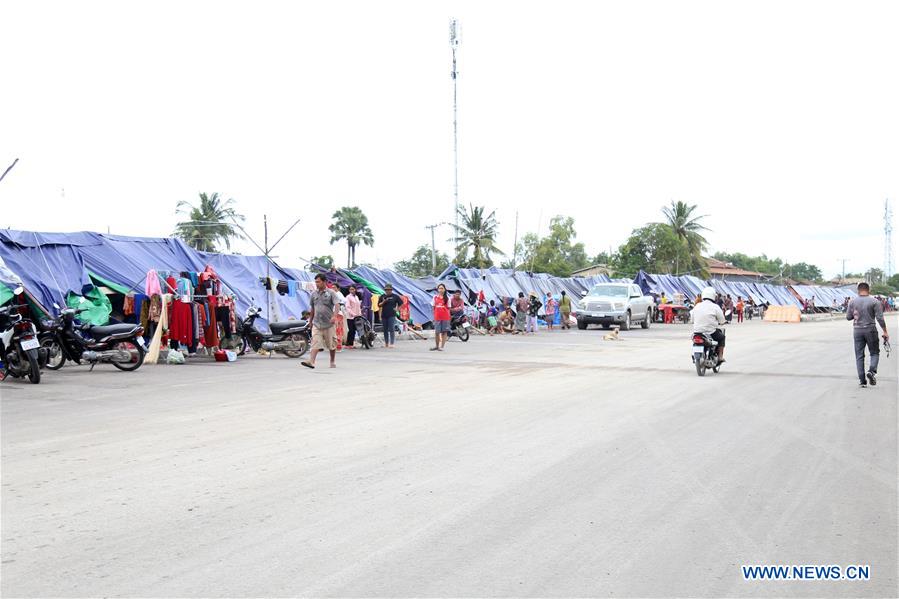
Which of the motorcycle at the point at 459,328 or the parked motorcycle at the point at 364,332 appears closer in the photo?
the parked motorcycle at the point at 364,332

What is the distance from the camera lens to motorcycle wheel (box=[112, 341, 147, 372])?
14.7 meters

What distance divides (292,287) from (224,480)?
65.7ft

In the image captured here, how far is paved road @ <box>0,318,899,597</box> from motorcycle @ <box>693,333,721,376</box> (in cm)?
269

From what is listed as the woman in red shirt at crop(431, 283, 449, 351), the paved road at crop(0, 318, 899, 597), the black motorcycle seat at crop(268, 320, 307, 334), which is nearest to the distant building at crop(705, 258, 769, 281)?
the woman in red shirt at crop(431, 283, 449, 351)

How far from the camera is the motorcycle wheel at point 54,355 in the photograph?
581 inches

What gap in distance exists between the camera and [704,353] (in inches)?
552

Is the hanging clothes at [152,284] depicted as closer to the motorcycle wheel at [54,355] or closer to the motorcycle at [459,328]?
the motorcycle wheel at [54,355]

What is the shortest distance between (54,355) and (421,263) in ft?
182

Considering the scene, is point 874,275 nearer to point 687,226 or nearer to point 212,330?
point 687,226

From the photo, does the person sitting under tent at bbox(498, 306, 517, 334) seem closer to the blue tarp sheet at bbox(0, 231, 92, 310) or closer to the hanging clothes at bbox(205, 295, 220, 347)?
the hanging clothes at bbox(205, 295, 220, 347)

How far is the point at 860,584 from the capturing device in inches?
156

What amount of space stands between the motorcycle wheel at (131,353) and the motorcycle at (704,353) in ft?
33.3

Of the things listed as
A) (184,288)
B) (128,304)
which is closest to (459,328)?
(184,288)

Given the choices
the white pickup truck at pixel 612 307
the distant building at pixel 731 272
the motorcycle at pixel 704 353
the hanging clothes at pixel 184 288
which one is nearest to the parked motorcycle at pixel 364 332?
the hanging clothes at pixel 184 288
